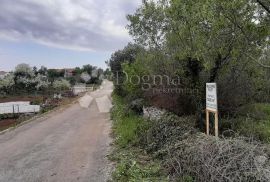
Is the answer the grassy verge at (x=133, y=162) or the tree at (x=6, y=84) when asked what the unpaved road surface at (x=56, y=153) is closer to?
the grassy verge at (x=133, y=162)

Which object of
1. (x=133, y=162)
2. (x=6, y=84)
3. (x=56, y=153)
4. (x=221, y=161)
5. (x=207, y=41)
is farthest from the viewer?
(x=6, y=84)

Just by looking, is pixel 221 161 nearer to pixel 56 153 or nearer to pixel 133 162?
pixel 133 162

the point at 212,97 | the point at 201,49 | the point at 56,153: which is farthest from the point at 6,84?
the point at 212,97

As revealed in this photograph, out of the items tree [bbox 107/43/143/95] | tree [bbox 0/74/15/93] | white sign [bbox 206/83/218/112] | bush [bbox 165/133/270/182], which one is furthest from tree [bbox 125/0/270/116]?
tree [bbox 0/74/15/93]

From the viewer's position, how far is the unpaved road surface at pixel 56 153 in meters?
8.80

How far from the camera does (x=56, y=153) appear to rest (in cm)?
1127

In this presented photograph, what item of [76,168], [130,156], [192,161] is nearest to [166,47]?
Result: [130,156]

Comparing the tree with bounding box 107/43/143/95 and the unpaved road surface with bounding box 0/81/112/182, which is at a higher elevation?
the tree with bounding box 107/43/143/95

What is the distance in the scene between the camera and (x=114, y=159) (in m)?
9.93

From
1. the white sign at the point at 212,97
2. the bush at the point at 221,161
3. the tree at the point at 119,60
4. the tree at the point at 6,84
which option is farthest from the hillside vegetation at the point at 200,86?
the tree at the point at 6,84

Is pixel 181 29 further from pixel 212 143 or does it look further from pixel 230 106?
pixel 212 143

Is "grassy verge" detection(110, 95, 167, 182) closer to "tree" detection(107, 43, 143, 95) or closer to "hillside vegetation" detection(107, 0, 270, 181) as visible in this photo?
"hillside vegetation" detection(107, 0, 270, 181)

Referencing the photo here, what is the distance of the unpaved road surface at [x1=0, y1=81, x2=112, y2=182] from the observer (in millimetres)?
8797

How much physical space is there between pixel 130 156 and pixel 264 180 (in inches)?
176
